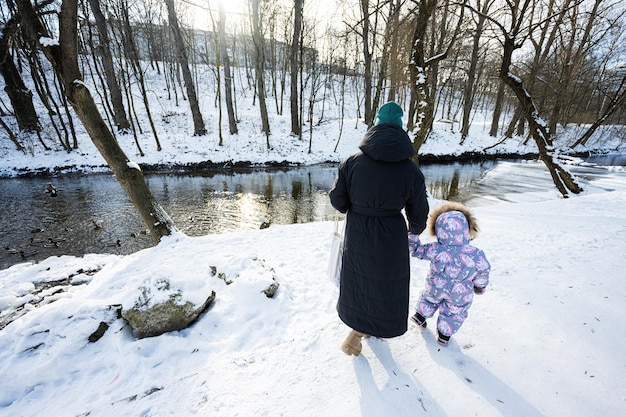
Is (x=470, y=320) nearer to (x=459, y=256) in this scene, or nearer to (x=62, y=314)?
(x=459, y=256)

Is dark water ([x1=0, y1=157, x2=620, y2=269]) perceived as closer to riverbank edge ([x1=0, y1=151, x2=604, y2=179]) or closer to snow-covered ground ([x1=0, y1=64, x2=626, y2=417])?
riverbank edge ([x1=0, y1=151, x2=604, y2=179])

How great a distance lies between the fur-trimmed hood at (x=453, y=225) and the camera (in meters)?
2.12

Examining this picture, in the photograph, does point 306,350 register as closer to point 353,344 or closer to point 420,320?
point 353,344

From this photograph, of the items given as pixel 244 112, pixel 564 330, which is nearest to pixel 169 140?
pixel 244 112

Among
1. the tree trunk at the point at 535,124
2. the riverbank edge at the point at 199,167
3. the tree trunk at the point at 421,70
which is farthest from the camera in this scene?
the riverbank edge at the point at 199,167

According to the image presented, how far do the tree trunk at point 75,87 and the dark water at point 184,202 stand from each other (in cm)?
283

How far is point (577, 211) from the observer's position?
6172mm

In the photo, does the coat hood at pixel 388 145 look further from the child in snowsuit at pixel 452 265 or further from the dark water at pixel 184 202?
the dark water at pixel 184 202

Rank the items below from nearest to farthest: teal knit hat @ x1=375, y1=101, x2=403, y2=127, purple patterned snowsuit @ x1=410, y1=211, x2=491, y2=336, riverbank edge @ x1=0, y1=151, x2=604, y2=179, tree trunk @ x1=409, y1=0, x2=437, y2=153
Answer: teal knit hat @ x1=375, y1=101, x2=403, y2=127, purple patterned snowsuit @ x1=410, y1=211, x2=491, y2=336, tree trunk @ x1=409, y1=0, x2=437, y2=153, riverbank edge @ x1=0, y1=151, x2=604, y2=179

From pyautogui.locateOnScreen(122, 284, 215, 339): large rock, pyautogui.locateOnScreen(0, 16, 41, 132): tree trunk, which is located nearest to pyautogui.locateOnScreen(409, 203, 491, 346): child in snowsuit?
pyautogui.locateOnScreen(122, 284, 215, 339): large rock

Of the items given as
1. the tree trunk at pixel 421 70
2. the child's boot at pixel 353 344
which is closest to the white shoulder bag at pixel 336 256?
the child's boot at pixel 353 344

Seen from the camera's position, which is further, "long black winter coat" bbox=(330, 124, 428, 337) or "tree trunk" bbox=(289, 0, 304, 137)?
"tree trunk" bbox=(289, 0, 304, 137)

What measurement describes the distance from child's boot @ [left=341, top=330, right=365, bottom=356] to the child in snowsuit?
0.75 m

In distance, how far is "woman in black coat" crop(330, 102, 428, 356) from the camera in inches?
71.8
